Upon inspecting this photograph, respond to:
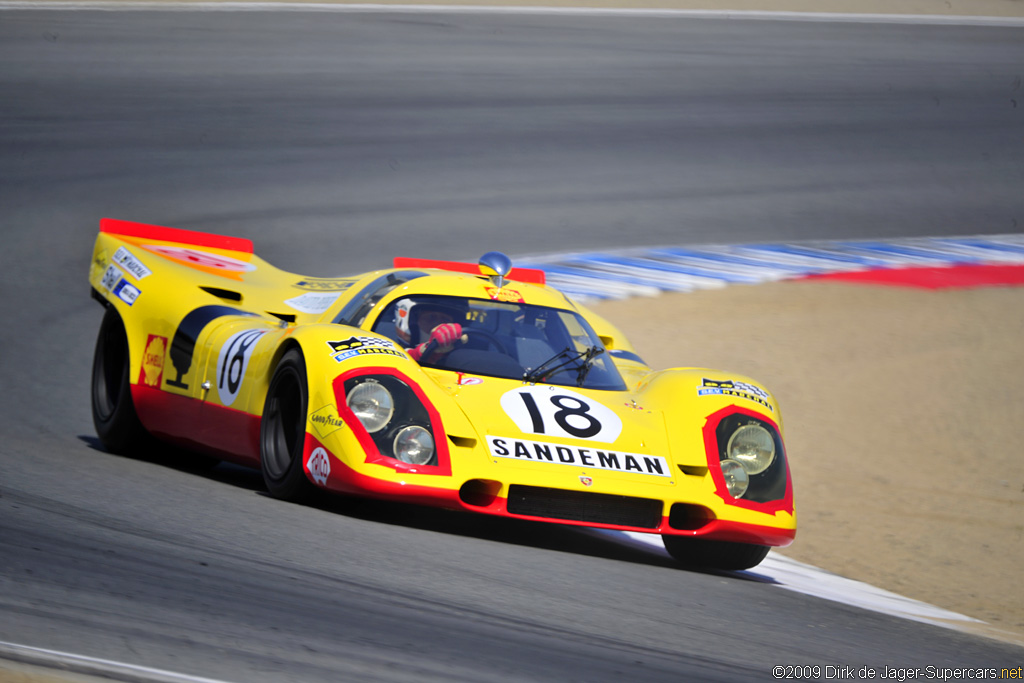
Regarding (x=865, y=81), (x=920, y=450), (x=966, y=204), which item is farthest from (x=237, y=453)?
(x=865, y=81)

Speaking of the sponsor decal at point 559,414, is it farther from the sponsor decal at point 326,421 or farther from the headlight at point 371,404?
the sponsor decal at point 326,421

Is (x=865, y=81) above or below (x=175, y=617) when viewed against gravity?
above

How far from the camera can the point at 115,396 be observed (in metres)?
6.98

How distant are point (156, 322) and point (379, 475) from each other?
2232 mm

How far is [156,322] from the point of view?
671cm

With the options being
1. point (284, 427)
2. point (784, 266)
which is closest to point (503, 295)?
point (284, 427)

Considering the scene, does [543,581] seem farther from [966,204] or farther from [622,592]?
[966,204]

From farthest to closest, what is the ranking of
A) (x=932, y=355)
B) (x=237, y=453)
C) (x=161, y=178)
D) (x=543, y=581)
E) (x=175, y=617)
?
(x=161, y=178), (x=932, y=355), (x=237, y=453), (x=543, y=581), (x=175, y=617)

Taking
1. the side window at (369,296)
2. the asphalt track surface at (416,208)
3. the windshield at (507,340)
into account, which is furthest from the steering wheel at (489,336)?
the asphalt track surface at (416,208)

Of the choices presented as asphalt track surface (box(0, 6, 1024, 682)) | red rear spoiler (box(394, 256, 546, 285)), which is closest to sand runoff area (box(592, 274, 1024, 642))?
asphalt track surface (box(0, 6, 1024, 682))

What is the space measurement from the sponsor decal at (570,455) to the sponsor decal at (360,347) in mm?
584

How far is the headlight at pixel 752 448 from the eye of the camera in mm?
5551

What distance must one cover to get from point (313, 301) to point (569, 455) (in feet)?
7.90

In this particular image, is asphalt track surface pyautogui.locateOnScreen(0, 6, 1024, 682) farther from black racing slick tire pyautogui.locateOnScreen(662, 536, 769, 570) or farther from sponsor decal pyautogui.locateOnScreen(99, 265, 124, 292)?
sponsor decal pyautogui.locateOnScreen(99, 265, 124, 292)
